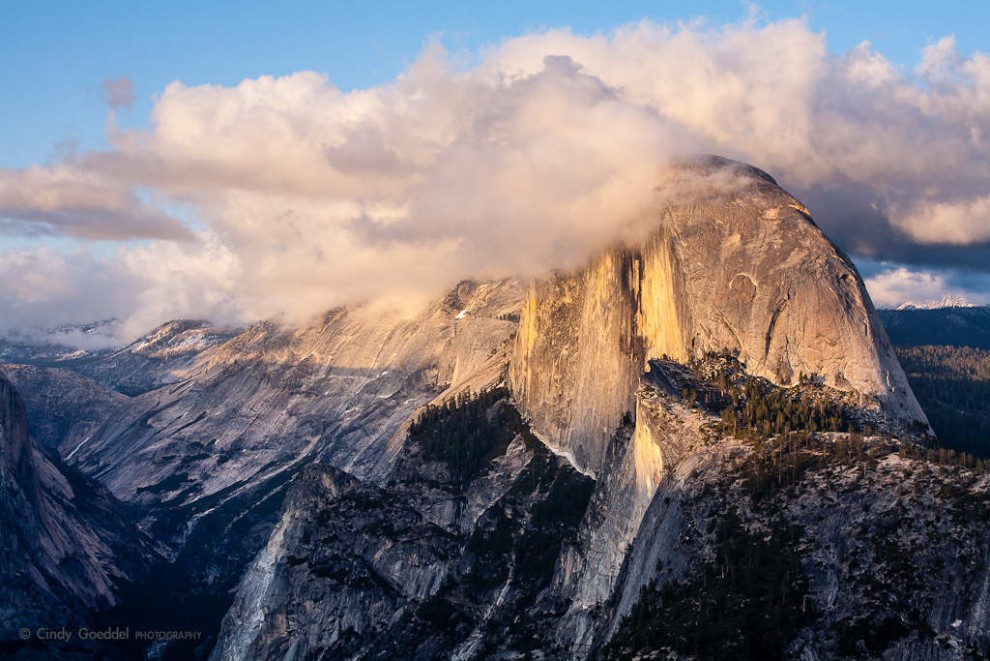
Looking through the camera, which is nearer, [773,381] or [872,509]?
[872,509]

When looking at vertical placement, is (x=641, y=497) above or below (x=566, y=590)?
above

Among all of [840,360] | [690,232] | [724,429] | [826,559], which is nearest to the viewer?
[826,559]

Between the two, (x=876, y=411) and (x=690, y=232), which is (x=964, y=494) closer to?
(x=876, y=411)

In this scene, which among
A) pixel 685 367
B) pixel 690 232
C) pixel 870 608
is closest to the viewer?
pixel 870 608

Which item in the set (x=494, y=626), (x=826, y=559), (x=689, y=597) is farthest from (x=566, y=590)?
(x=826, y=559)

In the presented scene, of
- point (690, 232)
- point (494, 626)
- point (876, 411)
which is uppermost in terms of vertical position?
point (690, 232)

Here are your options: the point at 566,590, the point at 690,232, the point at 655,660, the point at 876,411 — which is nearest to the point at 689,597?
the point at 655,660

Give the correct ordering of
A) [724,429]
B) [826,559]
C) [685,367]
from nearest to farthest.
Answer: [826,559], [724,429], [685,367]

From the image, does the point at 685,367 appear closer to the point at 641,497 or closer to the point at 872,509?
the point at 641,497

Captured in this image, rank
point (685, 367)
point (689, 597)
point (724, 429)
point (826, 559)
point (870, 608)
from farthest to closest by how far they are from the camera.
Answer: point (685, 367)
point (724, 429)
point (689, 597)
point (826, 559)
point (870, 608)
